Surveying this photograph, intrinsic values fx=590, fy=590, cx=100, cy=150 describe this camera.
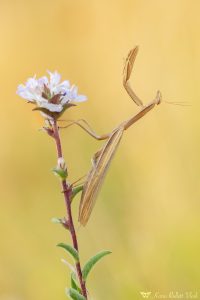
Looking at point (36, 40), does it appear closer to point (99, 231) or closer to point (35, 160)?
point (35, 160)

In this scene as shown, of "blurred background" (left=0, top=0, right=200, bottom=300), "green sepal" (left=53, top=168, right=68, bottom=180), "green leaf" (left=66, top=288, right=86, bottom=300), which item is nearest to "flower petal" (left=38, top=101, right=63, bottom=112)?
"green sepal" (left=53, top=168, right=68, bottom=180)

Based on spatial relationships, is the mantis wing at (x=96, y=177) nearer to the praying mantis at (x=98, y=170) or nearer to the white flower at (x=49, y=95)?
the praying mantis at (x=98, y=170)

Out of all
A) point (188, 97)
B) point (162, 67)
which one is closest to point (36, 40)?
point (162, 67)

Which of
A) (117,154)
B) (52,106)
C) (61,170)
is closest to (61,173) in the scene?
(61,170)

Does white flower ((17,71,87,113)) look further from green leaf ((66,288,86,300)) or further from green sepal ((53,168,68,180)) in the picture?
green leaf ((66,288,86,300))

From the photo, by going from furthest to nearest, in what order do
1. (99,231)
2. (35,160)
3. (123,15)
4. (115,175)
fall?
(123,15) → (35,160) → (115,175) → (99,231)

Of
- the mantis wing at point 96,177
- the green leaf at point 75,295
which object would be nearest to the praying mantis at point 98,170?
the mantis wing at point 96,177
